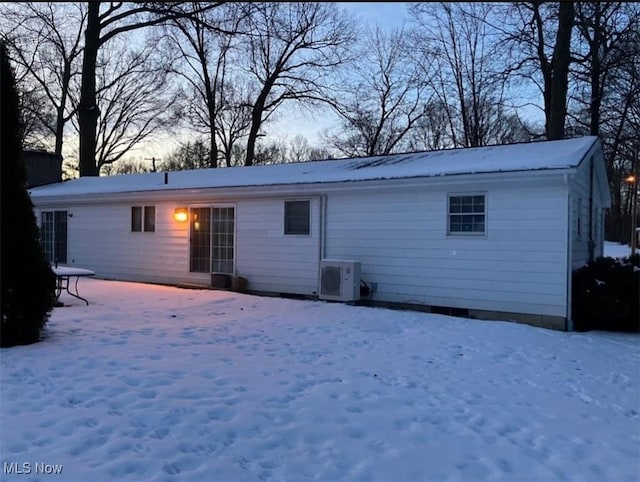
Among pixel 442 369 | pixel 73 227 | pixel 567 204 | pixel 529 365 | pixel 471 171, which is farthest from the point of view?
pixel 73 227

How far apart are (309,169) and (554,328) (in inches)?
258

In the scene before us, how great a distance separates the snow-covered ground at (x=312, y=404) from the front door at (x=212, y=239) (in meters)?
4.73

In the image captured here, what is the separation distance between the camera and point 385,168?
34.7ft

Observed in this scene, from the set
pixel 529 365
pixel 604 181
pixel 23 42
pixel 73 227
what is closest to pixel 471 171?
pixel 529 365

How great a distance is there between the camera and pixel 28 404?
3803mm

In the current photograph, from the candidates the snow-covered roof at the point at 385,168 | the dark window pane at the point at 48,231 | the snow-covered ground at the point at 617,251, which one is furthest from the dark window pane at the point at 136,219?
the snow-covered ground at the point at 617,251

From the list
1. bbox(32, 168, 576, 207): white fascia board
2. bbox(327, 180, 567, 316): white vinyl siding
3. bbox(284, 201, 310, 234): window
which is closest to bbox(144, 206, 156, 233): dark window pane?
bbox(32, 168, 576, 207): white fascia board

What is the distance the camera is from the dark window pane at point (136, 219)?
1328cm

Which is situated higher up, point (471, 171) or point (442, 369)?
point (471, 171)

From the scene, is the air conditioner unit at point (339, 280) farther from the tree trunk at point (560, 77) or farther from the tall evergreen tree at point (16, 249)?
the tree trunk at point (560, 77)

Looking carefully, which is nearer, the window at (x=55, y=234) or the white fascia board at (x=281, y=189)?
the white fascia board at (x=281, y=189)

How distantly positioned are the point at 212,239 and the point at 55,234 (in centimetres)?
605

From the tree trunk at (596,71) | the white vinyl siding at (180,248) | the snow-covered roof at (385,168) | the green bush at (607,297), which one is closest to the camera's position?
the green bush at (607,297)

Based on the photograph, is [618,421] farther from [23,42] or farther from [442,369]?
[23,42]
